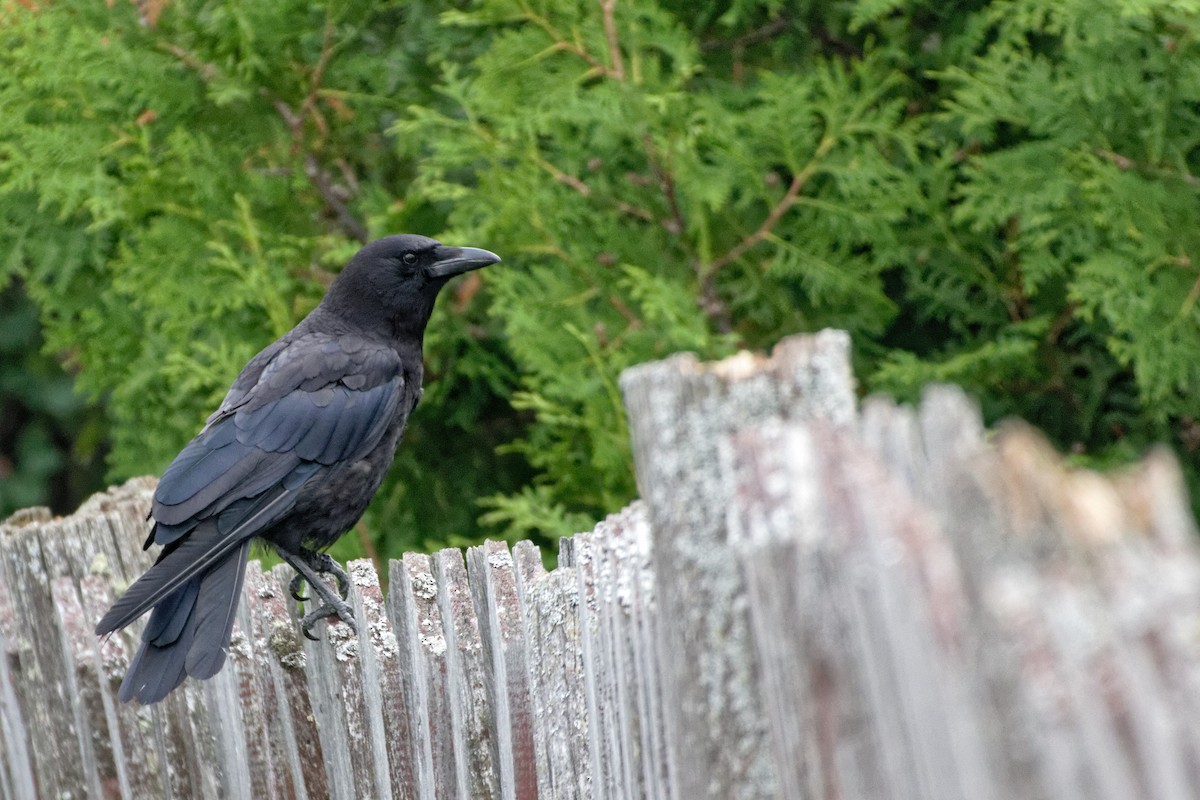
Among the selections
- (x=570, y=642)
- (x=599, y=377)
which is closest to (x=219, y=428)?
(x=599, y=377)

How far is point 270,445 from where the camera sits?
4137mm

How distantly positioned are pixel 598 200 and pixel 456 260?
51 centimetres

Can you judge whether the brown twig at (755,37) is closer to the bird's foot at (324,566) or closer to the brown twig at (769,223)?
the brown twig at (769,223)

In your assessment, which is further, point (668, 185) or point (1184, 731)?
point (668, 185)

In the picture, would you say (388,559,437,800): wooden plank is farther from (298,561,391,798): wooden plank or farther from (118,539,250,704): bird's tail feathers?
(118,539,250,704): bird's tail feathers

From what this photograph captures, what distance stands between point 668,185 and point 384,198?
120 centimetres

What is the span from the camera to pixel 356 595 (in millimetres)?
2920

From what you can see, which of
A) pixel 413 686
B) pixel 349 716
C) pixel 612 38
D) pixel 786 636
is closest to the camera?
pixel 786 636

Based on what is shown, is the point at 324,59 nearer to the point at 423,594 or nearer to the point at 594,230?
the point at 594,230

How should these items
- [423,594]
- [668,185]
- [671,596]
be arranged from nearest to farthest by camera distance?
[671,596], [423,594], [668,185]

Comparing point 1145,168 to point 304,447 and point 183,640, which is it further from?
point 183,640

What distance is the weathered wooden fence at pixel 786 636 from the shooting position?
3.48 ft

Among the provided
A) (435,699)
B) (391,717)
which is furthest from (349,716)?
(435,699)

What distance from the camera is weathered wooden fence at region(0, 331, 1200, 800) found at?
1.06 m
